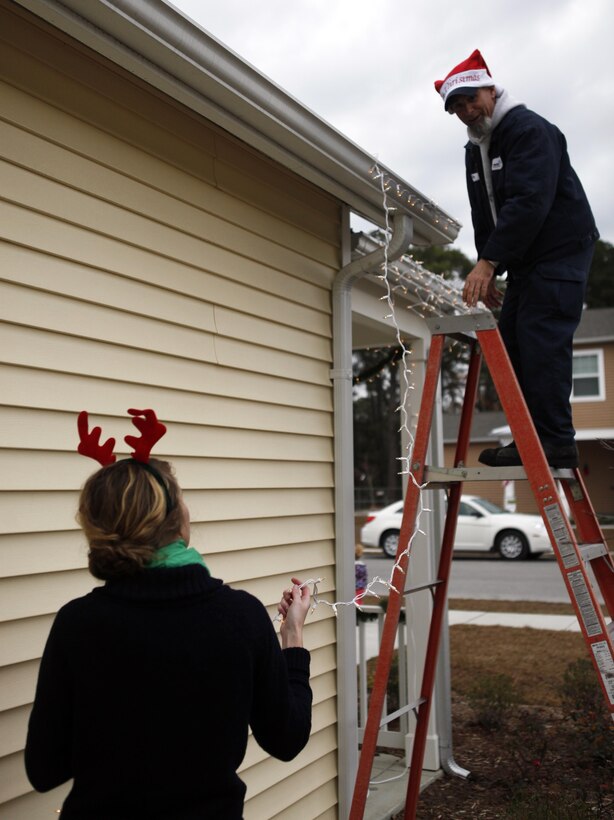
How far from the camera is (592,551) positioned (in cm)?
286

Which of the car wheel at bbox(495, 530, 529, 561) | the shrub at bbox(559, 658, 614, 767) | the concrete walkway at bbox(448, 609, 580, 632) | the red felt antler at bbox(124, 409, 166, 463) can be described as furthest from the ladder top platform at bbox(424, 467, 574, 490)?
the car wheel at bbox(495, 530, 529, 561)

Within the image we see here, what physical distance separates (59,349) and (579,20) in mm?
6698

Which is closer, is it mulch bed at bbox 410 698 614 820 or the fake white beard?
the fake white beard

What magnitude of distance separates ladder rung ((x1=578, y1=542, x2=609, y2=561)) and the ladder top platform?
0.83 feet

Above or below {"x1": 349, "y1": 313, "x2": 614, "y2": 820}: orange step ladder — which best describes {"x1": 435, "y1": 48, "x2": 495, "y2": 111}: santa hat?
above

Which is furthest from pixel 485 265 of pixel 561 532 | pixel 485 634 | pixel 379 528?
pixel 379 528

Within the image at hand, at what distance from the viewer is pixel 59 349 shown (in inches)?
92.0

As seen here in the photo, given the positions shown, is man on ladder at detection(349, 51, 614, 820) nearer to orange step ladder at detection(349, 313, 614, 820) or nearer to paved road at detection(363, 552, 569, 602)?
orange step ladder at detection(349, 313, 614, 820)

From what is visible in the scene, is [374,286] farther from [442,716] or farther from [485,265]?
[442,716]

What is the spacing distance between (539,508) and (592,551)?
16.4 inches

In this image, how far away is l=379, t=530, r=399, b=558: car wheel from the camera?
1680 centimetres

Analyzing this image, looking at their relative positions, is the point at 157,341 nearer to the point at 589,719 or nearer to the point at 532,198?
the point at 532,198

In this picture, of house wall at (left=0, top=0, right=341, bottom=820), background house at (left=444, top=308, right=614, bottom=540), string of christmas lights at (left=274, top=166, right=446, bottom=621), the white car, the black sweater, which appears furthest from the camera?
background house at (left=444, top=308, right=614, bottom=540)

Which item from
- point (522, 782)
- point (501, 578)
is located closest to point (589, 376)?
point (501, 578)
